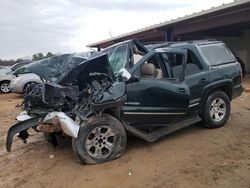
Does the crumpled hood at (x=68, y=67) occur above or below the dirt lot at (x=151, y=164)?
above

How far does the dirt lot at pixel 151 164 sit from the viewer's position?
4883 millimetres

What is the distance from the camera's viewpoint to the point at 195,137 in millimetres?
6836

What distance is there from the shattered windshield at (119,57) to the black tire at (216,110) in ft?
6.79

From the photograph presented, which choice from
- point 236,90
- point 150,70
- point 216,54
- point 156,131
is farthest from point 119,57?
point 236,90

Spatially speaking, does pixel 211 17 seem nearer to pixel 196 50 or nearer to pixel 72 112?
pixel 196 50

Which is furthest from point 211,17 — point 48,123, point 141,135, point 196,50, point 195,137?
point 48,123

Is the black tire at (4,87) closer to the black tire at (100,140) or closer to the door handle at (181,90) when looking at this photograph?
the door handle at (181,90)


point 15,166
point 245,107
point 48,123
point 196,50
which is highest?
point 196,50

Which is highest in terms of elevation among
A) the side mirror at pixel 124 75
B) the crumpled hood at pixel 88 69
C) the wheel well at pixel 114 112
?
the crumpled hood at pixel 88 69

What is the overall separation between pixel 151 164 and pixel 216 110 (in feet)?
8.49

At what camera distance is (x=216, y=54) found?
25.0ft

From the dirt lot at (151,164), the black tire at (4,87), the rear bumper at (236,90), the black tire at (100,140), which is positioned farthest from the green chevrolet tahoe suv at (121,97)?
the black tire at (4,87)

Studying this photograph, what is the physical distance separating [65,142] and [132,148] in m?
1.55

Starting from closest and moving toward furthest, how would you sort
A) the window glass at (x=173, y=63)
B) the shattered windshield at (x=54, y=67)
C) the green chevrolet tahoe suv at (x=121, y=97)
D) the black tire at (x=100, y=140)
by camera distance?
the black tire at (x=100, y=140) < the green chevrolet tahoe suv at (x=121, y=97) < the shattered windshield at (x=54, y=67) < the window glass at (x=173, y=63)
